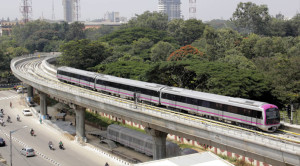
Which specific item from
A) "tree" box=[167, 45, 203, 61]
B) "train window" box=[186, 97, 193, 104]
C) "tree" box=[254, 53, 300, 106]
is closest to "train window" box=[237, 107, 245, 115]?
"train window" box=[186, 97, 193, 104]

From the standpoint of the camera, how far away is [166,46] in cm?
9231

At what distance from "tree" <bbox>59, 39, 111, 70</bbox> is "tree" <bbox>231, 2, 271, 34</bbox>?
57.7 meters

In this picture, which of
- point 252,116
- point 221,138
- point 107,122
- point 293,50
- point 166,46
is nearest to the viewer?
point 221,138

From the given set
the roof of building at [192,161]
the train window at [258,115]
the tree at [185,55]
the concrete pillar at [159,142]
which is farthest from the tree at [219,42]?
the roof of building at [192,161]

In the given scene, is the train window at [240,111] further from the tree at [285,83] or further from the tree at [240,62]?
the tree at [240,62]

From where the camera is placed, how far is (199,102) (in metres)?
39.8

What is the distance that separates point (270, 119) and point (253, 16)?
9791 centimetres

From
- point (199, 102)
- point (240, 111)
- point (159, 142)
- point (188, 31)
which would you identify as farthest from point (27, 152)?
point (188, 31)

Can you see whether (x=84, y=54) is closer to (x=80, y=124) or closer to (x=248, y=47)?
(x=80, y=124)

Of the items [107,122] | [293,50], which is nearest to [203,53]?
[293,50]

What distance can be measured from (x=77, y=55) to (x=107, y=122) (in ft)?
86.7

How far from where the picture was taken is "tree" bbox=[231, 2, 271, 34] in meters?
124

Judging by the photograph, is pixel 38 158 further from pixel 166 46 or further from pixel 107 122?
pixel 166 46

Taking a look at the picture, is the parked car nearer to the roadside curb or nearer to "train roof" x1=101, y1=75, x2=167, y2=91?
the roadside curb
